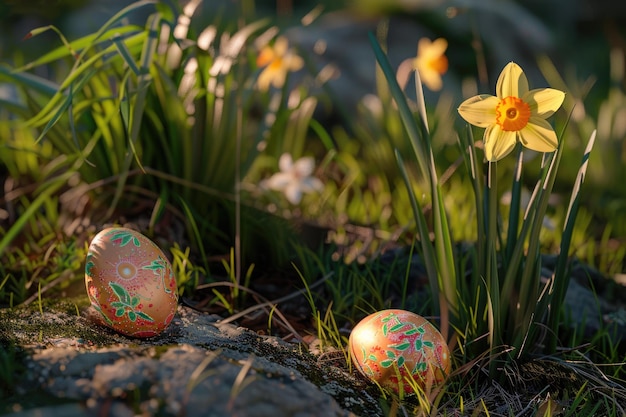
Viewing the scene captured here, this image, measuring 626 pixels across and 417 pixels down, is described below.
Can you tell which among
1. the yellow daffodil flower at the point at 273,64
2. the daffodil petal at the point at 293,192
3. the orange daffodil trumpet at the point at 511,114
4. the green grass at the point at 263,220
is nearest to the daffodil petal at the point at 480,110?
the orange daffodil trumpet at the point at 511,114

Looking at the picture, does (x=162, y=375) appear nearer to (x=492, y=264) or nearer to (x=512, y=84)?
(x=492, y=264)

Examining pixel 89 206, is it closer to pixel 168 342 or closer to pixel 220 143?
pixel 220 143

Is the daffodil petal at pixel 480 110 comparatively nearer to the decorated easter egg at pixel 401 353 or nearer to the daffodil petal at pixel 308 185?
the decorated easter egg at pixel 401 353

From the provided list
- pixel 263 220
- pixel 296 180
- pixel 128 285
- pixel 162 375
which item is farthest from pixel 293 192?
pixel 162 375

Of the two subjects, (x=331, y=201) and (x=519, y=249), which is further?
(x=331, y=201)

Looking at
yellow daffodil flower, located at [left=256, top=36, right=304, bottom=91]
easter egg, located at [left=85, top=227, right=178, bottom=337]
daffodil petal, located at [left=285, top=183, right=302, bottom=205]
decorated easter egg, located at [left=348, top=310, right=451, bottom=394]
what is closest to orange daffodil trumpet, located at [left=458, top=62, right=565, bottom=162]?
decorated easter egg, located at [left=348, top=310, right=451, bottom=394]

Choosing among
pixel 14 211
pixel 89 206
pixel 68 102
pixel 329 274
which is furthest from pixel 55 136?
pixel 329 274

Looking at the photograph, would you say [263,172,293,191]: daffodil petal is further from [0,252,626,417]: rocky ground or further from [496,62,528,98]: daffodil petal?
[496,62,528,98]: daffodil petal
